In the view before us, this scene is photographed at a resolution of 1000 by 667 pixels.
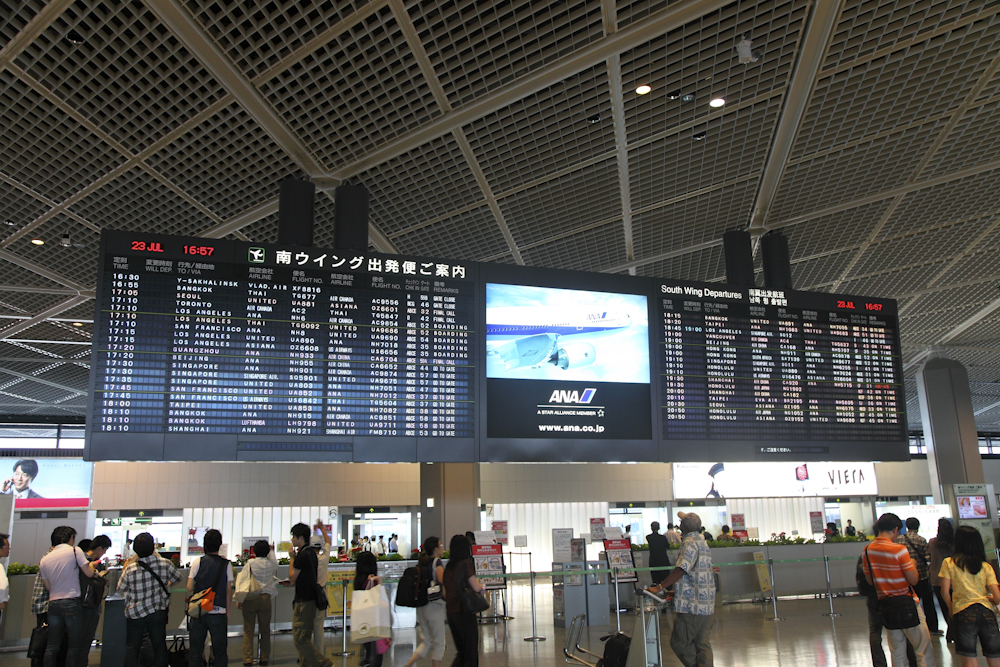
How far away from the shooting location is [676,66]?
654cm

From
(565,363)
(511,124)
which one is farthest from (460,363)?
(511,124)

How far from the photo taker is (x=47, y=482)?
790 inches

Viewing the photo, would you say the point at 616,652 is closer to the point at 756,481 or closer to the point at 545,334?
the point at 545,334

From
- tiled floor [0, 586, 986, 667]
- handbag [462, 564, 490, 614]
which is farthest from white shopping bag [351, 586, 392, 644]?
tiled floor [0, 586, 986, 667]

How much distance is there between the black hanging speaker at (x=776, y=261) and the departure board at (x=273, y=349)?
4672 mm

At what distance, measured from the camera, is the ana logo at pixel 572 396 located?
26.9 feet

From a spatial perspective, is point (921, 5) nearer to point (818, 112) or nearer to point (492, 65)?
point (818, 112)

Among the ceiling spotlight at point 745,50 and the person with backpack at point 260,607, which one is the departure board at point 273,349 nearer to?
the person with backpack at point 260,607

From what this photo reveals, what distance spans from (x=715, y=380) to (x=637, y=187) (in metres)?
2.55

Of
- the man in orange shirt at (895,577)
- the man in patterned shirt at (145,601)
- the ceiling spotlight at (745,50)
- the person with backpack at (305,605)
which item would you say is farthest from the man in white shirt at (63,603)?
the ceiling spotlight at (745,50)

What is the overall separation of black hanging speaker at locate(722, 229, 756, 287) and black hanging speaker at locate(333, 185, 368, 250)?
494cm

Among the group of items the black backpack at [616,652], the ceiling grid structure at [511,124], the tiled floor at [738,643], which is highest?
the ceiling grid structure at [511,124]

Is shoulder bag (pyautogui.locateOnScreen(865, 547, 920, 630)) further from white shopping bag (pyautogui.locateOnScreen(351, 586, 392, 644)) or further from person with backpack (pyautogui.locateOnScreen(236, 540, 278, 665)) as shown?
person with backpack (pyautogui.locateOnScreen(236, 540, 278, 665))

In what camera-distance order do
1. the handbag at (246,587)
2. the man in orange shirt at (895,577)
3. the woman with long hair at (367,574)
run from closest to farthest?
the man in orange shirt at (895,577)
the woman with long hair at (367,574)
the handbag at (246,587)
